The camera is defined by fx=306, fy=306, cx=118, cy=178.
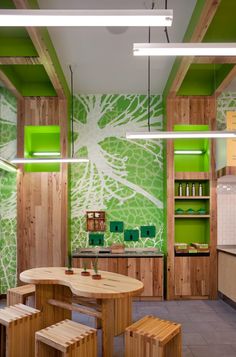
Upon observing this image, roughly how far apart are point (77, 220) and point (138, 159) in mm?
1808

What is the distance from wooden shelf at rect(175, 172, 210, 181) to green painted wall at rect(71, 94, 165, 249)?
21.0 inches

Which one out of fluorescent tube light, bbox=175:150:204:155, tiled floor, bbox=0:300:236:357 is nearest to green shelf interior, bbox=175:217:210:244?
tiled floor, bbox=0:300:236:357

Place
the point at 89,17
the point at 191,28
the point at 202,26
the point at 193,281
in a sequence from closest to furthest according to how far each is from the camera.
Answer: the point at 89,17
the point at 202,26
the point at 191,28
the point at 193,281

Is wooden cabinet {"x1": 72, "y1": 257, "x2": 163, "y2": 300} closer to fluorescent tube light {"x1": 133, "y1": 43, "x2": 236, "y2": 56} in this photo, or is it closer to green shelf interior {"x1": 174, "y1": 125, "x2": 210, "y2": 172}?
green shelf interior {"x1": 174, "y1": 125, "x2": 210, "y2": 172}

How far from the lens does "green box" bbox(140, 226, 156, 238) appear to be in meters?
6.30

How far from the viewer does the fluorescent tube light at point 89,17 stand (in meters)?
1.99

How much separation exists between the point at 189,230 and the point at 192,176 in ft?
3.71

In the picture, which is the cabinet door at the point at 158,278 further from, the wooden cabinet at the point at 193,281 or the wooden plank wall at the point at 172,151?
the wooden cabinet at the point at 193,281

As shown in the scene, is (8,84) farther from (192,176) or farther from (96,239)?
(192,176)

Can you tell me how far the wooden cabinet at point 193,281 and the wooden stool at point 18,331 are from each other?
10.1 feet

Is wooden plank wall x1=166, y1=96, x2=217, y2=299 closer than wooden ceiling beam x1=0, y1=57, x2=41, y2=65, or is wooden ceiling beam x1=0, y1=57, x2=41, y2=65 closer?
wooden ceiling beam x1=0, y1=57, x2=41, y2=65

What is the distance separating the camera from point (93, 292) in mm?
3074

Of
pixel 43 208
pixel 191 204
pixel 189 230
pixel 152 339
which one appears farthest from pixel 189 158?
pixel 152 339

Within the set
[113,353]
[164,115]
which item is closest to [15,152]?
[164,115]
